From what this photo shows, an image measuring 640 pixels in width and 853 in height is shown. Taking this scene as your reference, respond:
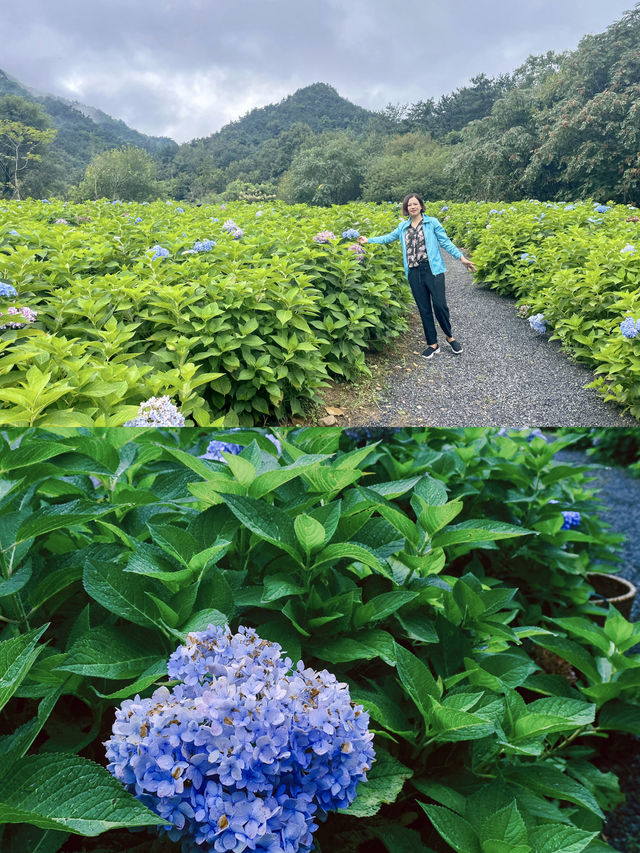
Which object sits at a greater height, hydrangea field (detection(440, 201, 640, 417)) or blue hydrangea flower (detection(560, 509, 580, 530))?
hydrangea field (detection(440, 201, 640, 417))

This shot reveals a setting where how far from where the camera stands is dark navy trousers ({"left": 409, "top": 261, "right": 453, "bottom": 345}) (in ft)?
9.51

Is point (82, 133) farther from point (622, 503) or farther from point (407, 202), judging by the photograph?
point (622, 503)

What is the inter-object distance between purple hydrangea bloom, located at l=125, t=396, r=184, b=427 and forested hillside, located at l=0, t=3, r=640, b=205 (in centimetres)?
221

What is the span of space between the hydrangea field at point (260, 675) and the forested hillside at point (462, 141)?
233cm

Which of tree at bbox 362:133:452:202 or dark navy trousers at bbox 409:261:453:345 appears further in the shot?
tree at bbox 362:133:452:202

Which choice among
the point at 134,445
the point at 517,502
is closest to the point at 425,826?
the point at 134,445

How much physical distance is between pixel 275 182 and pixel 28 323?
6.60ft

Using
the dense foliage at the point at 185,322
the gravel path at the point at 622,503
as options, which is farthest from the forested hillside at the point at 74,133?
the gravel path at the point at 622,503

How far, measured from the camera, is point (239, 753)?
0.46 meters

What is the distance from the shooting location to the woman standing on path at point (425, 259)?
116 inches

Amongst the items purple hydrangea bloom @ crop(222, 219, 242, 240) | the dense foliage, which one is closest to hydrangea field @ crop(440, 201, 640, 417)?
the dense foliage

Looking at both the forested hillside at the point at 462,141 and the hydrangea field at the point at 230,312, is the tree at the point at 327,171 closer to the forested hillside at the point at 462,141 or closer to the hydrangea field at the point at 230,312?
the forested hillside at the point at 462,141

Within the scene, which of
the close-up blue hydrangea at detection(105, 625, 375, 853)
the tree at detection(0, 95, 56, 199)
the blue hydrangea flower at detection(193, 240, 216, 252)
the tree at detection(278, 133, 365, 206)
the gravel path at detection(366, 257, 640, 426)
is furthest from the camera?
the tree at detection(0, 95, 56, 199)

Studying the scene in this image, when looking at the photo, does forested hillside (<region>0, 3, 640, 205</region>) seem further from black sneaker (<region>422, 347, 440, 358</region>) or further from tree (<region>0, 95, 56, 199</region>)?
black sneaker (<region>422, 347, 440, 358</region>)
